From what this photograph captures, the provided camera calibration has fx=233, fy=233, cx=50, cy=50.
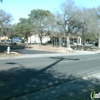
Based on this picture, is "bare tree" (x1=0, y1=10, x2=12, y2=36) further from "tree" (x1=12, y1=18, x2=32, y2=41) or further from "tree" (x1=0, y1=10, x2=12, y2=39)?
"tree" (x1=12, y1=18, x2=32, y2=41)

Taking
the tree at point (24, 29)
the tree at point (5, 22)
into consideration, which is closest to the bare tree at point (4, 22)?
the tree at point (5, 22)

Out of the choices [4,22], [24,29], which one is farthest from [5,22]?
[24,29]

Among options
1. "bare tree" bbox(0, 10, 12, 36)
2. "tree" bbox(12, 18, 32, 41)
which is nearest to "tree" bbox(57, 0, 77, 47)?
"bare tree" bbox(0, 10, 12, 36)

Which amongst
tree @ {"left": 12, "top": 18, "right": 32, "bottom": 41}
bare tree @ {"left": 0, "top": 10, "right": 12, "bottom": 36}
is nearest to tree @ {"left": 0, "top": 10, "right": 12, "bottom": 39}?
bare tree @ {"left": 0, "top": 10, "right": 12, "bottom": 36}

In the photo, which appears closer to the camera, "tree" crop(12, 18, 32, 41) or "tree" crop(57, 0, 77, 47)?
"tree" crop(57, 0, 77, 47)

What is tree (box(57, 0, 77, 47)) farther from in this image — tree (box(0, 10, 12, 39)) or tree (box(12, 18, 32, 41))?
tree (box(12, 18, 32, 41))

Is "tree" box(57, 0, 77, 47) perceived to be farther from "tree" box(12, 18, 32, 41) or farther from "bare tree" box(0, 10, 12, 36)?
"tree" box(12, 18, 32, 41)

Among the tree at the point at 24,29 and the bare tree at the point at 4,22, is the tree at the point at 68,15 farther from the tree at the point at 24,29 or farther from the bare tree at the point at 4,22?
the tree at the point at 24,29

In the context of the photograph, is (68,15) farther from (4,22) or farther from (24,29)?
(24,29)

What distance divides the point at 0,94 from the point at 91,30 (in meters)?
43.5

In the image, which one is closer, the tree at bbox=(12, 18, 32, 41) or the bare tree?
the bare tree

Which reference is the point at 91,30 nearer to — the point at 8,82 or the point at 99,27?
the point at 99,27

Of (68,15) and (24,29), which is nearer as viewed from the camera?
(68,15)

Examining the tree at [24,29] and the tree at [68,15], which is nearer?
the tree at [68,15]
